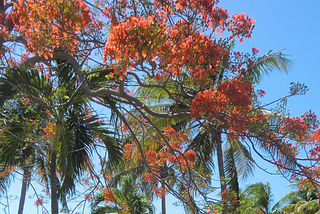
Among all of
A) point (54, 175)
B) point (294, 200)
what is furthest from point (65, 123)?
point (294, 200)

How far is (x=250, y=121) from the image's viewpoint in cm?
419

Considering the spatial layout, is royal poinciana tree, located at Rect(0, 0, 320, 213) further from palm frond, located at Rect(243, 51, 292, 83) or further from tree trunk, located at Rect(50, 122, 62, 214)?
palm frond, located at Rect(243, 51, 292, 83)

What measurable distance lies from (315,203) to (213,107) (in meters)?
16.2

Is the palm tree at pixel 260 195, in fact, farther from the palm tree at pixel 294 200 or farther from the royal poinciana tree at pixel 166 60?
the royal poinciana tree at pixel 166 60

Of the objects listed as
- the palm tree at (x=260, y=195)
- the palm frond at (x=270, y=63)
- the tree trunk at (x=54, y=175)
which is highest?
the palm frond at (x=270, y=63)

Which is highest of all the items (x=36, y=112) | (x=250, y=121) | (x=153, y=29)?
(x=36, y=112)

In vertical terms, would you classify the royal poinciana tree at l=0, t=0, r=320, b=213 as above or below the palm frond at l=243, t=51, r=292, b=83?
below

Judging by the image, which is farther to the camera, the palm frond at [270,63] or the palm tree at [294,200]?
the palm tree at [294,200]

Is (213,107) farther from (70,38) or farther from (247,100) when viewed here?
(70,38)

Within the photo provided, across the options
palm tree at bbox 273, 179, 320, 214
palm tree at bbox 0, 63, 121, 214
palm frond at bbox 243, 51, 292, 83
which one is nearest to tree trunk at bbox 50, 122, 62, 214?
palm tree at bbox 0, 63, 121, 214

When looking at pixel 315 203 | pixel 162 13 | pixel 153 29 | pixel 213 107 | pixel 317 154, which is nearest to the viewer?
pixel 153 29

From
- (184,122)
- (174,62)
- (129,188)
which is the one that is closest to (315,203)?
(184,122)

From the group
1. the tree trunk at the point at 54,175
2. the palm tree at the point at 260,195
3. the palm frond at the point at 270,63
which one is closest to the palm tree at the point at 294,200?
the palm tree at the point at 260,195

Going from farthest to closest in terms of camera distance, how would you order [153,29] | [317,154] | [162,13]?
[317,154] < [162,13] < [153,29]
